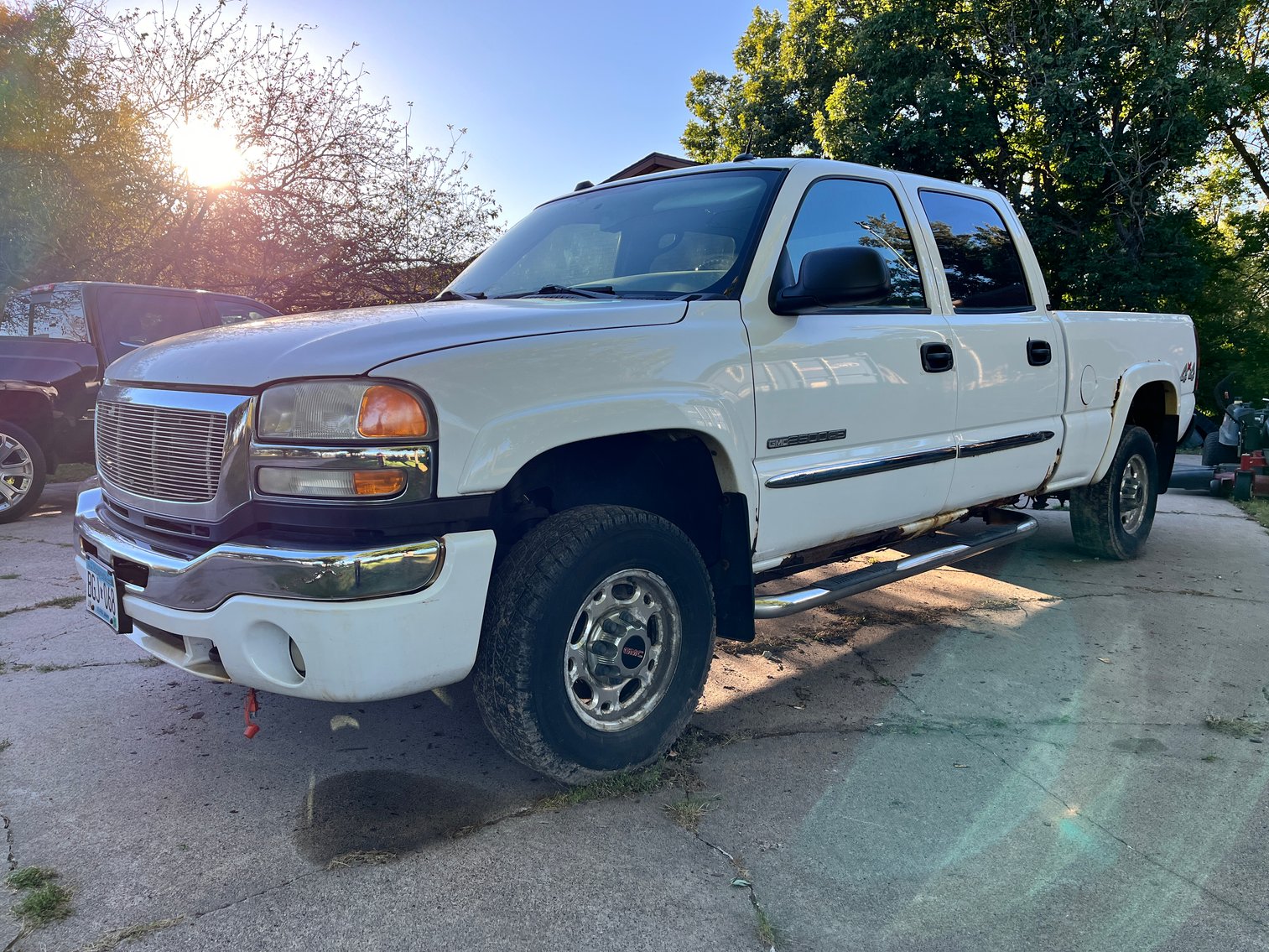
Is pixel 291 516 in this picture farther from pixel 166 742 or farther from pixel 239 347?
pixel 166 742

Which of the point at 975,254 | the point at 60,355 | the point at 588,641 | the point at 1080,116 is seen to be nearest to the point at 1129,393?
the point at 975,254

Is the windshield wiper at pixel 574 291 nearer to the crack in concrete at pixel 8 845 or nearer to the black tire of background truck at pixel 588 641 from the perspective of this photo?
the black tire of background truck at pixel 588 641

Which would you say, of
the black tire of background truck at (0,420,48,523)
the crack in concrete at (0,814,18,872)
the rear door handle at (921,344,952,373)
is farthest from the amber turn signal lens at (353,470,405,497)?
the black tire of background truck at (0,420,48,523)

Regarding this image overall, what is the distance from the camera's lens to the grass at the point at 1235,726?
125 inches

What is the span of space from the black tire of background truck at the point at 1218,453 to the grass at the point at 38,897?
10.3 m

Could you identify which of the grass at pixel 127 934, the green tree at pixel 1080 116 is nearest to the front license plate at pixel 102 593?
the grass at pixel 127 934

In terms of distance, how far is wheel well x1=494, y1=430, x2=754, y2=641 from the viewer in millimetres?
2723

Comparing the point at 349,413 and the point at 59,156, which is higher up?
the point at 59,156

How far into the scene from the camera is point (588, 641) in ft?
8.78

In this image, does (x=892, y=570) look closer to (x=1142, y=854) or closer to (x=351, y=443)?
(x=1142, y=854)

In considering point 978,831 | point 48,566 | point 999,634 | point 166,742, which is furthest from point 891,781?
point 48,566

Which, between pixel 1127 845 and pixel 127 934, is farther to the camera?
pixel 1127 845

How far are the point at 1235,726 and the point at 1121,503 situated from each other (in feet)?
9.11

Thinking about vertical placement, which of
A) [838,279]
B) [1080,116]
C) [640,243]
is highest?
[1080,116]
